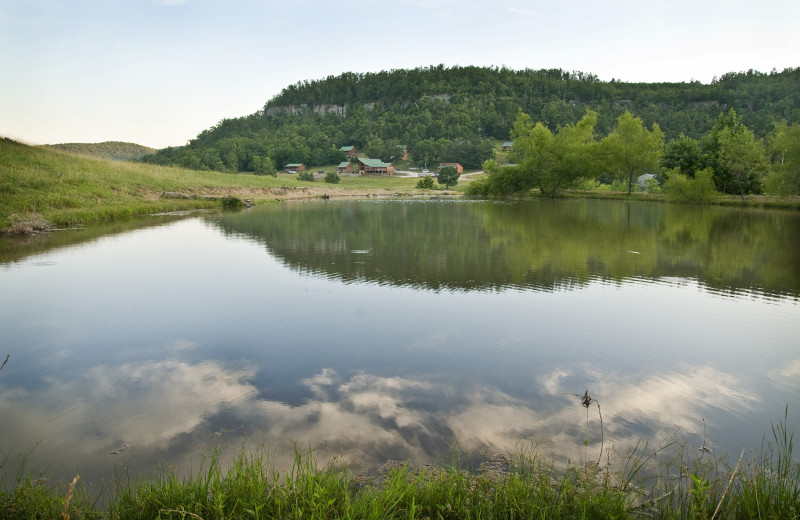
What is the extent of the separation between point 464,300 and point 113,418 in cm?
770

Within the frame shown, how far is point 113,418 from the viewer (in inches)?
238

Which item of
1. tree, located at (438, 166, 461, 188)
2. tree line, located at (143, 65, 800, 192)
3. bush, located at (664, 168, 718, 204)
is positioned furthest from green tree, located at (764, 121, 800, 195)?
tree line, located at (143, 65, 800, 192)

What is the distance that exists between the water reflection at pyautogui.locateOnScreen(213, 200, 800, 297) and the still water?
0.55 feet

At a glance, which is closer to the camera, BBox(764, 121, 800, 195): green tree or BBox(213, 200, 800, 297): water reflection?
BBox(213, 200, 800, 297): water reflection

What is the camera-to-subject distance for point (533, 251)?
19.0 m

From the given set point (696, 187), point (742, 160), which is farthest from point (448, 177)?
point (742, 160)

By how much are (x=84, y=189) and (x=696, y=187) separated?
53.9 meters

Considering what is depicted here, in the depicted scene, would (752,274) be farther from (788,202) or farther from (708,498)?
(788,202)

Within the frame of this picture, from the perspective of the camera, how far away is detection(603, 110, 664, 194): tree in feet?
214

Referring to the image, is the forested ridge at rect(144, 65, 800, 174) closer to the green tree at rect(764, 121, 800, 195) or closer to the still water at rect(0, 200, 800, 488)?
the green tree at rect(764, 121, 800, 195)

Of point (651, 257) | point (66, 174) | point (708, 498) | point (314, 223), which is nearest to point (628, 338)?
point (708, 498)

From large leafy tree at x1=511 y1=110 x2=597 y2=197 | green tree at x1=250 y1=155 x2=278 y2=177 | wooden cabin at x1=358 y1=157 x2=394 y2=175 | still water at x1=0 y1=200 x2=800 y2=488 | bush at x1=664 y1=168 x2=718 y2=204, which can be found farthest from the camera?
wooden cabin at x1=358 y1=157 x2=394 y2=175

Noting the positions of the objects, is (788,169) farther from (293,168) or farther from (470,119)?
(470,119)

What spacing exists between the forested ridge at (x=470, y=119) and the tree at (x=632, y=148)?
66326mm
